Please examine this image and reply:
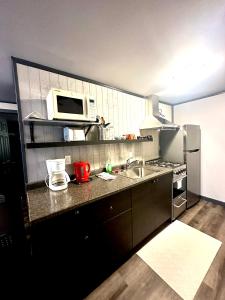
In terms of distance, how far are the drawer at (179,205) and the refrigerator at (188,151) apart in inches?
6.4

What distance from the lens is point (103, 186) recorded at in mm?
1473

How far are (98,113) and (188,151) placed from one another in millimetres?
1748

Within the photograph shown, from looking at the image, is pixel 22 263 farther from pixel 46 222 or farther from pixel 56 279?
pixel 46 222

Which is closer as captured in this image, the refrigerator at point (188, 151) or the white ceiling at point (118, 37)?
the white ceiling at point (118, 37)

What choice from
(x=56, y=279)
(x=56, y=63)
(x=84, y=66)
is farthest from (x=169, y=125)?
(x=56, y=279)

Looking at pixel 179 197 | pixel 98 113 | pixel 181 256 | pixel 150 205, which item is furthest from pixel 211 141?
pixel 98 113

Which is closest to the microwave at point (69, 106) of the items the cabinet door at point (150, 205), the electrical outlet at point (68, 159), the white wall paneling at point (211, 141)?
the electrical outlet at point (68, 159)

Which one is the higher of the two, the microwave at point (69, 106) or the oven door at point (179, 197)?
the microwave at point (69, 106)

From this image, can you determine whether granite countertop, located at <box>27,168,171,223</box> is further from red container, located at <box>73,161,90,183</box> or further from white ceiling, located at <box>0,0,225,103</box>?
white ceiling, located at <box>0,0,225,103</box>

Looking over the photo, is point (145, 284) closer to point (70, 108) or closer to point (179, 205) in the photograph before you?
point (179, 205)

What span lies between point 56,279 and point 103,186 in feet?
2.64

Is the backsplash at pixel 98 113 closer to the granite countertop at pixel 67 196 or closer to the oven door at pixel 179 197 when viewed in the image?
the granite countertop at pixel 67 196

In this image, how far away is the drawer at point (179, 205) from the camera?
7.24ft

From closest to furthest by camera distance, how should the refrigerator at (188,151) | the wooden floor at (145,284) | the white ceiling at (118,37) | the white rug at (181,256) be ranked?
1. the white ceiling at (118,37)
2. the wooden floor at (145,284)
3. the white rug at (181,256)
4. the refrigerator at (188,151)
